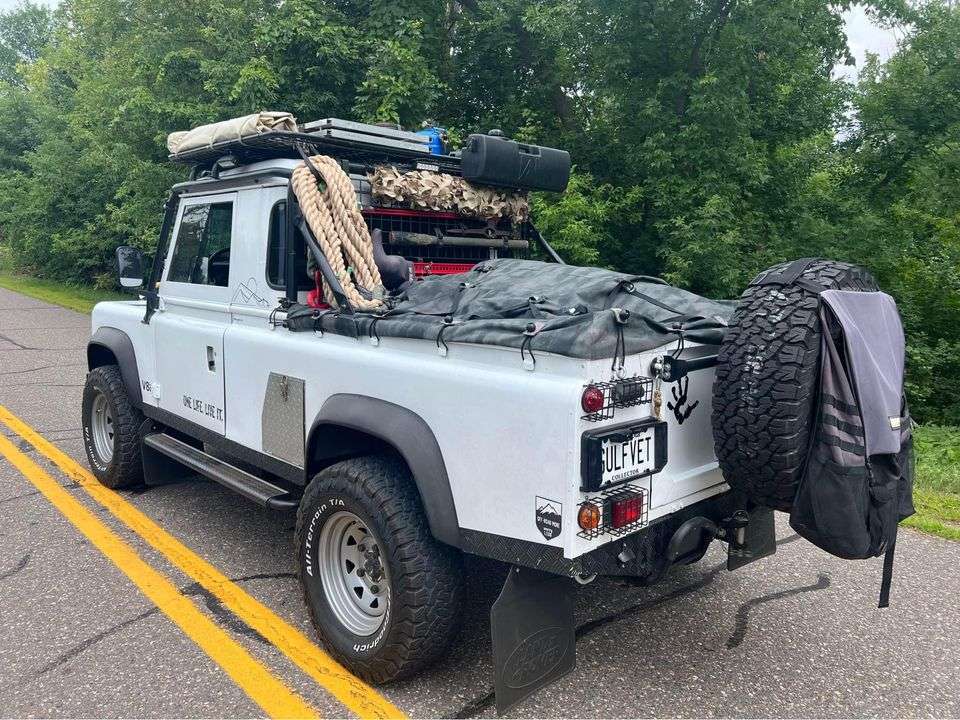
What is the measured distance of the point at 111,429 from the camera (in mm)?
5633

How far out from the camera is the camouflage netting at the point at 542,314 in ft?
8.87

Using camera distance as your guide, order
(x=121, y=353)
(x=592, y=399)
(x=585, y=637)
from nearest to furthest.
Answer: (x=592, y=399), (x=585, y=637), (x=121, y=353)

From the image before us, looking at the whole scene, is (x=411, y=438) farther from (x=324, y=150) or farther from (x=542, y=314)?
(x=324, y=150)

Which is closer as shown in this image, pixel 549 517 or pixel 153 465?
pixel 549 517

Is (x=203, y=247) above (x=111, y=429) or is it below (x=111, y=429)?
above

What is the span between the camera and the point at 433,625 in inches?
117

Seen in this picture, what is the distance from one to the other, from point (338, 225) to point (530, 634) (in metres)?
2.14

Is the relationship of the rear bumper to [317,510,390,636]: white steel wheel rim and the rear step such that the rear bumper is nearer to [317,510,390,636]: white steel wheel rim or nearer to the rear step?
[317,510,390,636]: white steel wheel rim

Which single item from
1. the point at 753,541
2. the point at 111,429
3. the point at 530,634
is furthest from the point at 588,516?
the point at 111,429

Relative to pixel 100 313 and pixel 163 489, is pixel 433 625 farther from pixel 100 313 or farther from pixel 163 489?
pixel 100 313

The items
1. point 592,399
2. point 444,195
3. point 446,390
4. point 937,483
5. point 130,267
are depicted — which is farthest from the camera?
point 937,483

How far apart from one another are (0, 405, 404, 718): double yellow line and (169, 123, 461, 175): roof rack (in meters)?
2.32

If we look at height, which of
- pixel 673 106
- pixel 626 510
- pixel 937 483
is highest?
pixel 673 106

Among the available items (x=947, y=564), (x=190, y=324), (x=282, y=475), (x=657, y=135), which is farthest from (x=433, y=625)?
(x=657, y=135)
